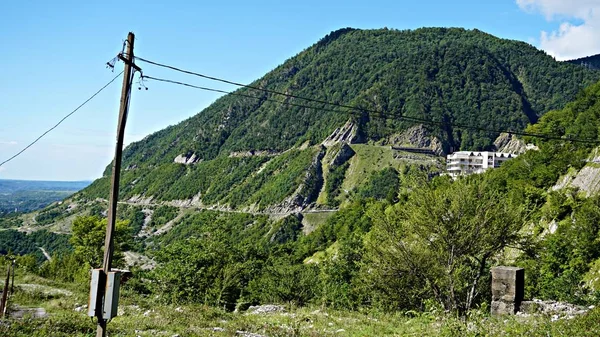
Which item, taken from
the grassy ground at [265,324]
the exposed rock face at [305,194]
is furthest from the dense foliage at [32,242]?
the grassy ground at [265,324]

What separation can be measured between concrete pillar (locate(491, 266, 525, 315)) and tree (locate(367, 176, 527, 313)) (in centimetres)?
378

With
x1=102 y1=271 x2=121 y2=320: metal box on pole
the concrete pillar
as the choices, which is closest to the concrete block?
the concrete pillar

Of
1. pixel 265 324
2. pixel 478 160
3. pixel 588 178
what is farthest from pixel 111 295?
pixel 478 160

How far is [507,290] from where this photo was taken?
43.6 ft

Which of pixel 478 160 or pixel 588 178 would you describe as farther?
pixel 478 160

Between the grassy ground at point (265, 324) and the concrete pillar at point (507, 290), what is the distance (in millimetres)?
519

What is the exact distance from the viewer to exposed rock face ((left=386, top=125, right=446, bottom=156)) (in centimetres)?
19338

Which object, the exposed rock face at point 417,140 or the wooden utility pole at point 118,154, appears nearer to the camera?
the wooden utility pole at point 118,154

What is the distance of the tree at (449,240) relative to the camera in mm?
17812

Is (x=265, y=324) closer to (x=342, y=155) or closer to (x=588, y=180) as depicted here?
(x=588, y=180)

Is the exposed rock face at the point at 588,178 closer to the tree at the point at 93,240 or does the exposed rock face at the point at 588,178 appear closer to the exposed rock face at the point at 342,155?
the tree at the point at 93,240

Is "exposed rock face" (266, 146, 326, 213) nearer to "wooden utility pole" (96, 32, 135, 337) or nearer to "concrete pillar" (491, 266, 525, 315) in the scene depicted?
"concrete pillar" (491, 266, 525, 315)

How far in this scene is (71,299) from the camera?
18844mm

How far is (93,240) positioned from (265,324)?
38517mm
